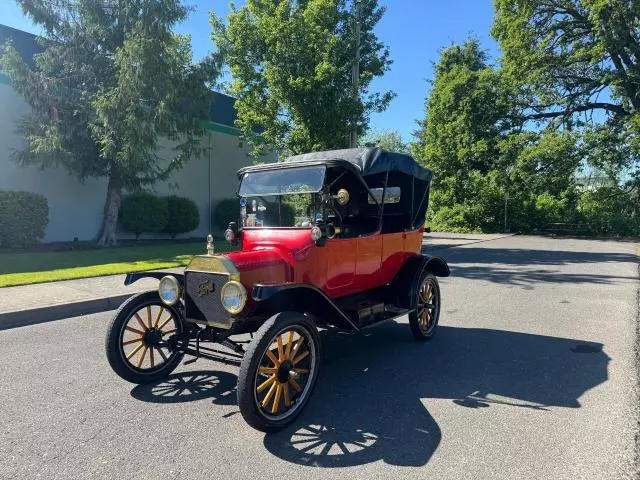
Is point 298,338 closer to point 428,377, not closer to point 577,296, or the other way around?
point 428,377

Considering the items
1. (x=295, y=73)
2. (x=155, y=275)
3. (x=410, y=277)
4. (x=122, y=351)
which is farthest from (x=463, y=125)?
(x=122, y=351)

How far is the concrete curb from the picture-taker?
6633 millimetres

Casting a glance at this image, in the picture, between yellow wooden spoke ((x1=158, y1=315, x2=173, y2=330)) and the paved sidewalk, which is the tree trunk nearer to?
the paved sidewalk

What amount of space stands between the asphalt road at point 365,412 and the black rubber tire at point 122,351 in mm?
130

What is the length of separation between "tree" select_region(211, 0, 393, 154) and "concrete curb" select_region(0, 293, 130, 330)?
10.1 metres

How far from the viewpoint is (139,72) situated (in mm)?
13906

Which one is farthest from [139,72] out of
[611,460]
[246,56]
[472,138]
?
[472,138]

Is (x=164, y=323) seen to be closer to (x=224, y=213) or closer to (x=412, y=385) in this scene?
(x=412, y=385)

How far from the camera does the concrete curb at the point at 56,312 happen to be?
261 inches

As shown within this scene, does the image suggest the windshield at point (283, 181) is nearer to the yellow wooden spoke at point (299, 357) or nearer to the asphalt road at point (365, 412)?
the yellow wooden spoke at point (299, 357)

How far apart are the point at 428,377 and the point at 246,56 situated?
49.2 feet

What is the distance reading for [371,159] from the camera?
→ 542 cm

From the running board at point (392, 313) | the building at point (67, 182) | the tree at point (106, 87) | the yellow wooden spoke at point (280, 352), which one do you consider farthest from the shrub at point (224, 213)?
the yellow wooden spoke at point (280, 352)

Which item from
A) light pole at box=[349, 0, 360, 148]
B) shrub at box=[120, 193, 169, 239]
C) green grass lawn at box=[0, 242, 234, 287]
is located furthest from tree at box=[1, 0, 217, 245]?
light pole at box=[349, 0, 360, 148]
